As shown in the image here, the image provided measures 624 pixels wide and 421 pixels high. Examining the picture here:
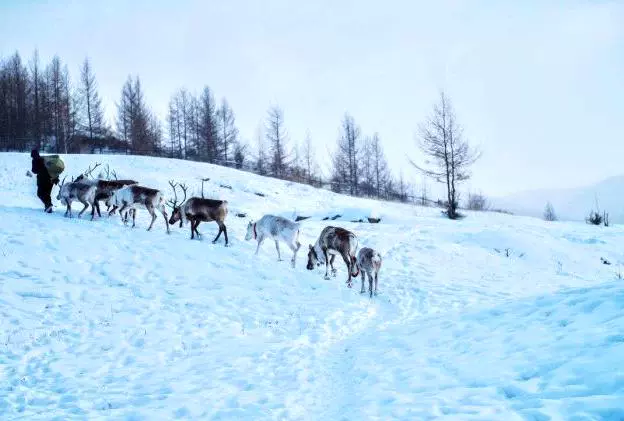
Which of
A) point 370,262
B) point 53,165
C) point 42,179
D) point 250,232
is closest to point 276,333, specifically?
point 370,262

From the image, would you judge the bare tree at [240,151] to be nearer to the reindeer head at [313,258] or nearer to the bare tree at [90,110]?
the bare tree at [90,110]

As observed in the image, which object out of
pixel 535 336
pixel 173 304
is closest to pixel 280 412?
pixel 535 336

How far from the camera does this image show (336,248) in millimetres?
12859

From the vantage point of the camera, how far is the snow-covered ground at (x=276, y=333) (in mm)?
4801

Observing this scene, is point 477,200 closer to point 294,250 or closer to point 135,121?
point 135,121

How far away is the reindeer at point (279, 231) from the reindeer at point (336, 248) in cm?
67

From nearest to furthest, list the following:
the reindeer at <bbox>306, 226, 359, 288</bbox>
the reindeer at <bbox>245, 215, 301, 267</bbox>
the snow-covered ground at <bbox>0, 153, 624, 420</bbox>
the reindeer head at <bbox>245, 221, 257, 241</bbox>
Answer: the snow-covered ground at <bbox>0, 153, 624, 420</bbox> → the reindeer at <bbox>306, 226, 359, 288</bbox> → the reindeer at <bbox>245, 215, 301, 267</bbox> → the reindeer head at <bbox>245, 221, 257, 241</bbox>

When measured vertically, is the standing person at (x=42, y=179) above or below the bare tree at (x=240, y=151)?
below

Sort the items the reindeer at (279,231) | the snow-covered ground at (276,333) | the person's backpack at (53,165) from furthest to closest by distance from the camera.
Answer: the person's backpack at (53,165) → the reindeer at (279,231) → the snow-covered ground at (276,333)

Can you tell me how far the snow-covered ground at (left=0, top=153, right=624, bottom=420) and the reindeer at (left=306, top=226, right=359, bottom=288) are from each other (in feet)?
2.58

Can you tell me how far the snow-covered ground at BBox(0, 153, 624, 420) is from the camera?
4.80 m

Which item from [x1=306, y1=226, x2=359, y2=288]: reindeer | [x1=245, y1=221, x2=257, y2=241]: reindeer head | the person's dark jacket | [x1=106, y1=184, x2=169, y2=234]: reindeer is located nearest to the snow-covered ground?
[x1=245, y1=221, x2=257, y2=241]: reindeer head

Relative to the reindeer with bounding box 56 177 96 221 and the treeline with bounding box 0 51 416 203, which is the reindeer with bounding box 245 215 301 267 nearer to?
the reindeer with bounding box 56 177 96 221

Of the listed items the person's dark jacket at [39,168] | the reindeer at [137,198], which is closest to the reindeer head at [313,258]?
the reindeer at [137,198]
